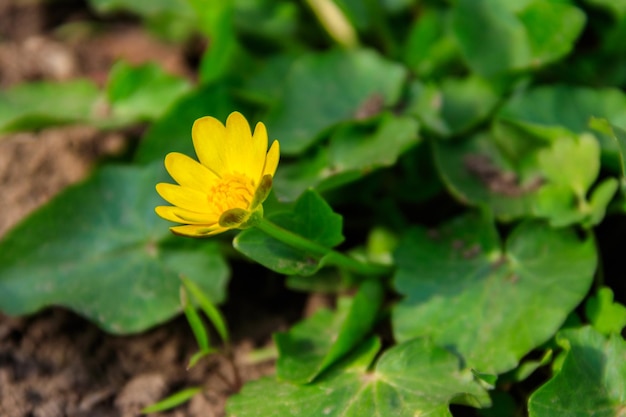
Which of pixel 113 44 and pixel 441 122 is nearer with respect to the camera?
pixel 441 122

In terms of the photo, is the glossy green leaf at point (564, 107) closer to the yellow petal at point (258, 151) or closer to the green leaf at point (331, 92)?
the green leaf at point (331, 92)

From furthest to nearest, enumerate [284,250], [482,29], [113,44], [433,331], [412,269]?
[113,44], [482,29], [412,269], [433,331], [284,250]

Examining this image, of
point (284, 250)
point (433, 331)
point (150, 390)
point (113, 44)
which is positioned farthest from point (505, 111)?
point (113, 44)

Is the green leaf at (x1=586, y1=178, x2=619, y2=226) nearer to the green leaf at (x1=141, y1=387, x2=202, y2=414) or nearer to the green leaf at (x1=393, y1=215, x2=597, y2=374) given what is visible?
the green leaf at (x1=393, y1=215, x2=597, y2=374)

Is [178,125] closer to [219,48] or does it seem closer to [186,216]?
[219,48]

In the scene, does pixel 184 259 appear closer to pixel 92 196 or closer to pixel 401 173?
pixel 92 196

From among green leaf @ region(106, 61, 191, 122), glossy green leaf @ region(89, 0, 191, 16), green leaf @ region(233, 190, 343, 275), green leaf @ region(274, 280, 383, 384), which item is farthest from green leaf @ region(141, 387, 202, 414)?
glossy green leaf @ region(89, 0, 191, 16)

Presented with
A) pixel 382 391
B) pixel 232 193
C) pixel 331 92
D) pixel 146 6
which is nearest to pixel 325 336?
pixel 382 391
